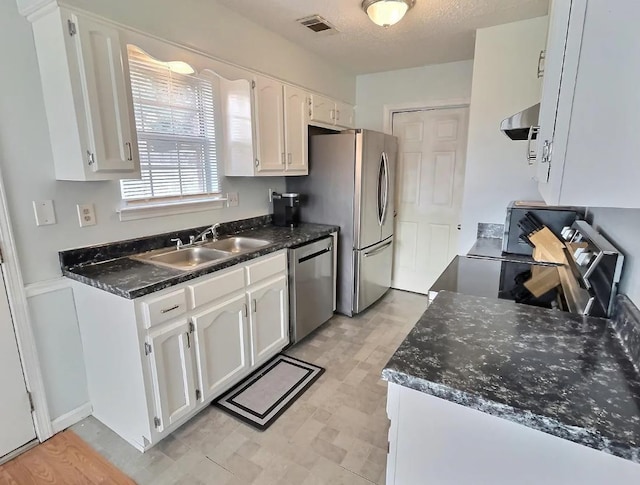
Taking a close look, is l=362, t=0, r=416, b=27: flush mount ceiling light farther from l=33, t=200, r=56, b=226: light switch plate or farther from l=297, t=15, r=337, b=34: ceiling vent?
l=33, t=200, r=56, b=226: light switch plate

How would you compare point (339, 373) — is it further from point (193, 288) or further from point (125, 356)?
point (125, 356)

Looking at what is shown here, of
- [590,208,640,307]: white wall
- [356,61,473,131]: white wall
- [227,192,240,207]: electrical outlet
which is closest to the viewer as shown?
[590,208,640,307]: white wall

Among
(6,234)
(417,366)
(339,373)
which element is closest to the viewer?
(417,366)

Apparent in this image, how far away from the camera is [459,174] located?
3504mm

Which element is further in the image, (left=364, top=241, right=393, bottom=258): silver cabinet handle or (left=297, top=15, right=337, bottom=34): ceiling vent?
(left=364, top=241, right=393, bottom=258): silver cabinet handle

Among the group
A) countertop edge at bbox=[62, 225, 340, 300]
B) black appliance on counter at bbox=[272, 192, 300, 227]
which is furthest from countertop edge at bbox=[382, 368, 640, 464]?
black appliance on counter at bbox=[272, 192, 300, 227]

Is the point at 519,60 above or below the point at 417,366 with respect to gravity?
above

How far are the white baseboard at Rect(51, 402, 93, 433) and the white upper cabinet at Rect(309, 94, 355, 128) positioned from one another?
2696 mm

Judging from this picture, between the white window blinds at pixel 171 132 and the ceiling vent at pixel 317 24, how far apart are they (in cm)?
83

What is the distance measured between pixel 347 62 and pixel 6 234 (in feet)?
10.1

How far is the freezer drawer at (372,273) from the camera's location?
10.6 ft

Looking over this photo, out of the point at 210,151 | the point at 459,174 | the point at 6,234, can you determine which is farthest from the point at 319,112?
the point at 6,234

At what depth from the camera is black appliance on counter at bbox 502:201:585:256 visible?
1.99m

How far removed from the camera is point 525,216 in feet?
6.77
